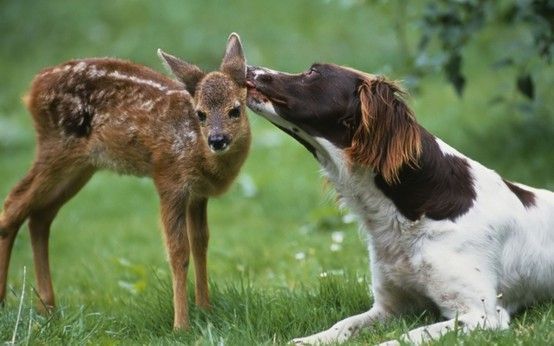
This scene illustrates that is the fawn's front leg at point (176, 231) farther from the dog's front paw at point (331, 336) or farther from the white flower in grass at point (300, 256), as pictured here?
the white flower in grass at point (300, 256)

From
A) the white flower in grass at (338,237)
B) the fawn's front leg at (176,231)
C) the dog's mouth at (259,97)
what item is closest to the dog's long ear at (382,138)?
the dog's mouth at (259,97)

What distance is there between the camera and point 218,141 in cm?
542

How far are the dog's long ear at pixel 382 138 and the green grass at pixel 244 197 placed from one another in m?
0.48

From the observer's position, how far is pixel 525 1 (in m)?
7.81

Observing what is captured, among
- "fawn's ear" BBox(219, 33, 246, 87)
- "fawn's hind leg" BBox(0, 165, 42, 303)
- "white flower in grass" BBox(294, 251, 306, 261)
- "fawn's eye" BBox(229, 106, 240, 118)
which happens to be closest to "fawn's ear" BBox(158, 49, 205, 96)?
"fawn's ear" BBox(219, 33, 246, 87)

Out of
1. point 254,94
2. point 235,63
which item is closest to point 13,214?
point 235,63

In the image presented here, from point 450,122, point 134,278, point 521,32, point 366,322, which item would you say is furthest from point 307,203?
point 366,322

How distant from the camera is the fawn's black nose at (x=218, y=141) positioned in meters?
5.42

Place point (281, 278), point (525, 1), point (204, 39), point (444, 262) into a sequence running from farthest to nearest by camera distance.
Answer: point (204, 39) < point (525, 1) < point (281, 278) < point (444, 262)

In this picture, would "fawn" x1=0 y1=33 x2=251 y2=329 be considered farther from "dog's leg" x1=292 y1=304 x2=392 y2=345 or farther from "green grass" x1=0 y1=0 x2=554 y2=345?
"dog's leg" x1=292 y1=304 x2=392 y2=345

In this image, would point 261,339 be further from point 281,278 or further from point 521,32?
point 521,32

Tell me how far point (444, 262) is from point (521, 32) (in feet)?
26.3

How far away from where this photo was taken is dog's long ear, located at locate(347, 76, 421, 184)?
17.0 feet

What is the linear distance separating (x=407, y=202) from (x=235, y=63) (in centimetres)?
121
